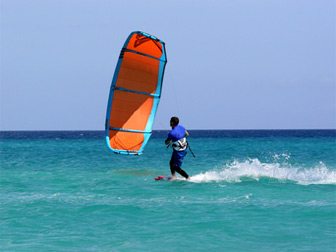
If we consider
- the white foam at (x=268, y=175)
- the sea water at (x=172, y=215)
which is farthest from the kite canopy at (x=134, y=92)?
the white foam at (x=268, y=175)

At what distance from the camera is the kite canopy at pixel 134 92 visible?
12.1 metres

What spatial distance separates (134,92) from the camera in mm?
12484

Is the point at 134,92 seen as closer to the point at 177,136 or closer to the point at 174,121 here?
the point at 174,121

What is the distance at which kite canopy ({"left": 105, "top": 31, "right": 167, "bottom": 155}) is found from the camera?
1215 cm

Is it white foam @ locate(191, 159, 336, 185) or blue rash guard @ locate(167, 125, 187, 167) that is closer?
blue rash guard @ locate(167, 125, 187, 167)

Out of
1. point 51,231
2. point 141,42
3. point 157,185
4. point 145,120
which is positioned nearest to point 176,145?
point 157,185

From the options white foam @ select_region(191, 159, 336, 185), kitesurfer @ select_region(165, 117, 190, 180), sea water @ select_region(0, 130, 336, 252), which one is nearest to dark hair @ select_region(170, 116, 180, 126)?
kitesurfer @ select_region(165, 117, 190, 180)

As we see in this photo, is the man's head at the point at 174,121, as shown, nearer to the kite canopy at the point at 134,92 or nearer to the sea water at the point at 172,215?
the sea water at the point at 172,215

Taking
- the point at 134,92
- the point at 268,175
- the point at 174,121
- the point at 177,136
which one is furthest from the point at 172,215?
the point at 268,175

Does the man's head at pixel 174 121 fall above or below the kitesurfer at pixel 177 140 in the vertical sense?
above

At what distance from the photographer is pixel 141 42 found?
12109 millimetres

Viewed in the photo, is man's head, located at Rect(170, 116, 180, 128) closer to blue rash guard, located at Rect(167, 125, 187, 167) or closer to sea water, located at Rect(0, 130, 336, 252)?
blue rash guard, located at Rect(167, 125, 187, 167)

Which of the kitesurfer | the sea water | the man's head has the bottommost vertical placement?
the sea water

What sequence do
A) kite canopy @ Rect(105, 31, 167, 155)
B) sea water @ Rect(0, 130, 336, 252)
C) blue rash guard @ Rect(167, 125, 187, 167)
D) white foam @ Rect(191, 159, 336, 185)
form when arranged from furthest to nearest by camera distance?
kite canopy @ Rect(105, 31, 167, 155) → white foam @ Rect(191, 159, 336, 185) → blue rash guard @ Rect(167, 125, 187, 167) → sea water @ Rect(0, 130, 336, 252)
